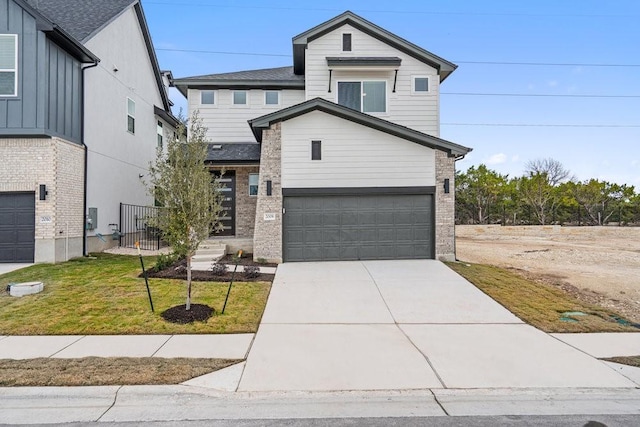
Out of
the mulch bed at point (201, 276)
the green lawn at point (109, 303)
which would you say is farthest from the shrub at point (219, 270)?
the green lawn at point (109, 303)

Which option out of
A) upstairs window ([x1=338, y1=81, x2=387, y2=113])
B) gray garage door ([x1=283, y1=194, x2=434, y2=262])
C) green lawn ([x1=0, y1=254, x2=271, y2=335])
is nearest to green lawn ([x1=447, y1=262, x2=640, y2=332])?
gray garage door ([x1=283, y1=194, x2=434, y2=262])

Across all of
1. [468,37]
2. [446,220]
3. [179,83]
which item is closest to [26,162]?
[179,83]

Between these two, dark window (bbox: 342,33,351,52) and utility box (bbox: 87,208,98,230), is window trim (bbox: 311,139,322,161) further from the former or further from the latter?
utility box (bbox: 87,208,98,230)

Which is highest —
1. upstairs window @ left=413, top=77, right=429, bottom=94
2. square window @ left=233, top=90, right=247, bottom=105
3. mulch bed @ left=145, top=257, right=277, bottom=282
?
upstairs window @ left=413, top=77, right=429, bottom=94

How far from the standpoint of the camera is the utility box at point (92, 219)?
1269 cm

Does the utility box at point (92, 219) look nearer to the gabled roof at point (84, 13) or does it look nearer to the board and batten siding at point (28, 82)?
the board and batten siding at point (28, 82)

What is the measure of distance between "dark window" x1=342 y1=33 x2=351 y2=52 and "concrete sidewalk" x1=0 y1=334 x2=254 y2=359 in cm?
1362

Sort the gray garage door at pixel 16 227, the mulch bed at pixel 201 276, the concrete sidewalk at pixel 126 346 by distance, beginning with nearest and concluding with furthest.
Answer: the concrete sidewalk at pixel 126 346 < the mulch bed at pixel 201 276 < the gray garage door at pixel 16 227

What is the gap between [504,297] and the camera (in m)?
8.29

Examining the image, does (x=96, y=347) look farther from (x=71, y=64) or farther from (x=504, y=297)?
(x=71, y=64)

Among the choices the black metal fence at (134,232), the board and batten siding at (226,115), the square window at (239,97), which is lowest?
the black metal fence at (134,232)

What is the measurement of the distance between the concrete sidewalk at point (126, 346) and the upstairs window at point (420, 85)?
13.4 m

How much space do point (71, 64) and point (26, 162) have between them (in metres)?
3.74

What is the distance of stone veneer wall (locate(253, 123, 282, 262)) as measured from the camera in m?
11.8
